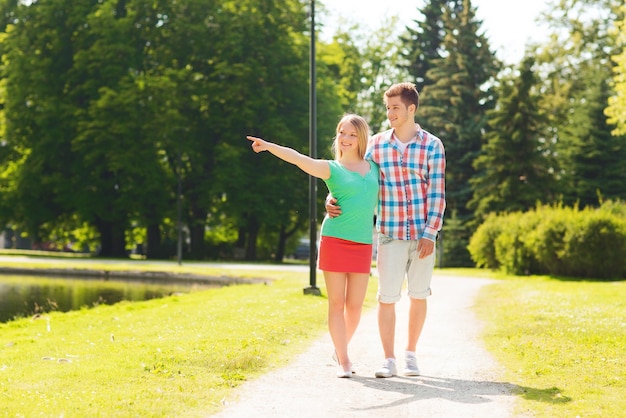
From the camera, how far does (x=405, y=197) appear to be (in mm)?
6859

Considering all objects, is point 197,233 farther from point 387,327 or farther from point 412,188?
point 412,188

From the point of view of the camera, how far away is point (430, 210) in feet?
22.4

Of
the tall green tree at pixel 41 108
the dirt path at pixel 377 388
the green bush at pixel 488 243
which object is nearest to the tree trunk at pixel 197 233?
the tall green tree at pixel 41 108

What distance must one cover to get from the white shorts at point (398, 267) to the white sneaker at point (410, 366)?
511 millimetres

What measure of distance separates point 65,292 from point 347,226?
16197 millimetres

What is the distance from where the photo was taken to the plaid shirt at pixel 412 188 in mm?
6824

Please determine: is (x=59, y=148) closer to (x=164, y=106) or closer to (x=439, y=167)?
(x=164, y=106)

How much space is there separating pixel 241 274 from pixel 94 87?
19.3 metres

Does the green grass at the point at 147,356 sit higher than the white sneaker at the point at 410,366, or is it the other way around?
the white sneaker at the point at 410,366

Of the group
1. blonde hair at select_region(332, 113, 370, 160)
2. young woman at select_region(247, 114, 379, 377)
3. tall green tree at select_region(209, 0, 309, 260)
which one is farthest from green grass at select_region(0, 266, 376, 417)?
tall green tree at select_region(209, 0, 309, 260)

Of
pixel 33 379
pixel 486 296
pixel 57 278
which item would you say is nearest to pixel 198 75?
pixel 57 278

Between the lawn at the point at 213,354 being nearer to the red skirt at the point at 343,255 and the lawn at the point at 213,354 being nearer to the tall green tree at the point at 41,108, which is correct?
the red skirt at the point at 343,255

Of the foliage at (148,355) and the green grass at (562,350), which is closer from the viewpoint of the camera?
the foliage at (148,355)

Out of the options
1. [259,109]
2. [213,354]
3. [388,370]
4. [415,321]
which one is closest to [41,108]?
[259,109]
